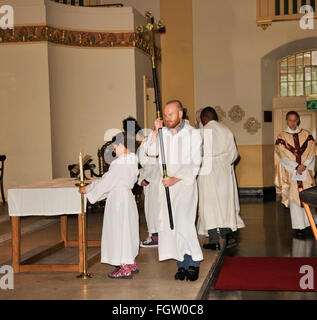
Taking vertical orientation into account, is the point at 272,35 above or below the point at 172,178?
above

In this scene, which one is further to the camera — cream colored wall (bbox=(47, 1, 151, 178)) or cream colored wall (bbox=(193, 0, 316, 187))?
cream colored wall (bbox=(193, 0, 316, 187))

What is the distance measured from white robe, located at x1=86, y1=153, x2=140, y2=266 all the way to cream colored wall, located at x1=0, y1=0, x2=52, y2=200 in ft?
16.9

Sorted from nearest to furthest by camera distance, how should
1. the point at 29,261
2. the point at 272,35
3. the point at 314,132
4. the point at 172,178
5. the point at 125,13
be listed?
1. the point at 172,178
2. the point at 29,261
3. the point at 125,13
4. the point at 272,35
5. the point at 314,132

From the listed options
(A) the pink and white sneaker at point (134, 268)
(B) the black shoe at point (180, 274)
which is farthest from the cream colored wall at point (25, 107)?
(B) the black shoe at point (180, 274)

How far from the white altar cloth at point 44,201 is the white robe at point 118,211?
305 millimetres

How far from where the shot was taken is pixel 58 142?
10.7 metres

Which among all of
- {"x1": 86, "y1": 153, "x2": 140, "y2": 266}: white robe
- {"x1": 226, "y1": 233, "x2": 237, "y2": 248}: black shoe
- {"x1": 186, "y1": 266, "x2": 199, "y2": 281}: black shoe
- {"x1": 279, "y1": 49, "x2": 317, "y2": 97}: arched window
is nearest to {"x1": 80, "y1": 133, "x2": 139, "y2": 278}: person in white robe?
{"x1": 86, "y1": 153, "x2": 140, "y2": 266}: white robe

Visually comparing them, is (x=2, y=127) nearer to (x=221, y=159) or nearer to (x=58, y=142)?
(x=58, y=142)

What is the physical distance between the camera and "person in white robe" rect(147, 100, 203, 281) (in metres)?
5.16

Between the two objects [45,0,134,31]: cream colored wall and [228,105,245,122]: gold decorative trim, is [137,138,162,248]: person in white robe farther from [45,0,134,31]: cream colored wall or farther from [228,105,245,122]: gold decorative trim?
[228,105,245,122]: gold decorative trim

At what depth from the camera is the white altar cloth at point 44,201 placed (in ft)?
18.3

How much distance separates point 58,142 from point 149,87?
2.76 metres
